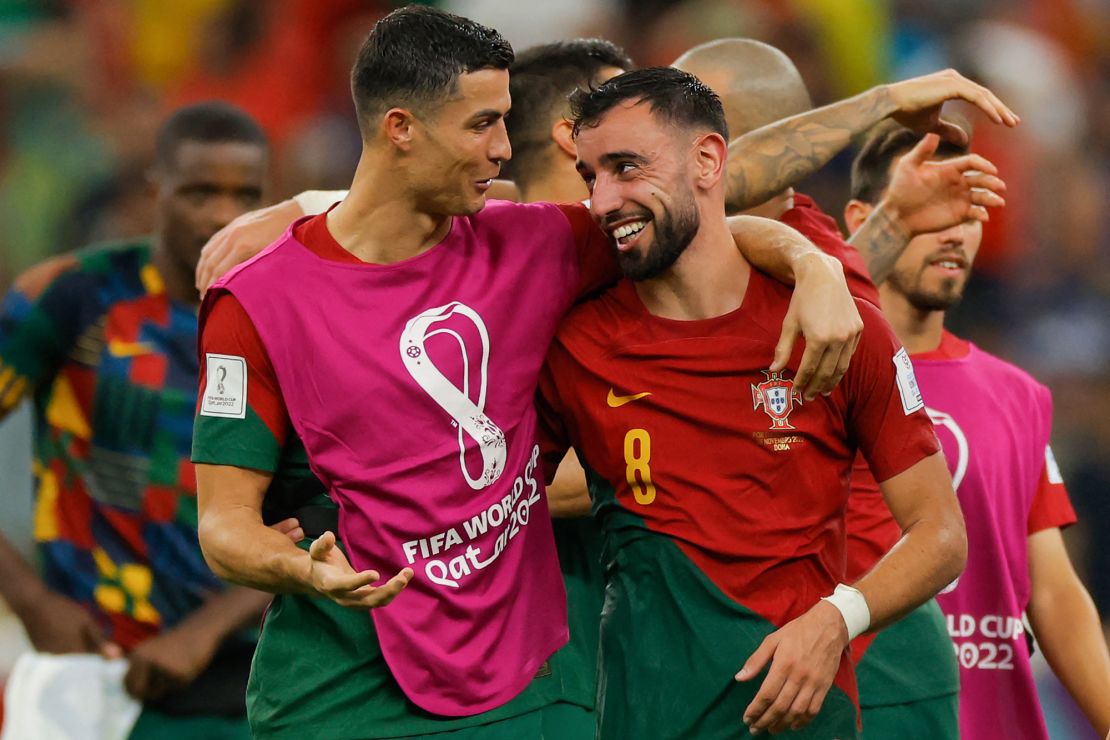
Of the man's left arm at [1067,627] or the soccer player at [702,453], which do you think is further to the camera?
the man's left arm at [1067,627]

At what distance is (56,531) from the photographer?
5.21 metres

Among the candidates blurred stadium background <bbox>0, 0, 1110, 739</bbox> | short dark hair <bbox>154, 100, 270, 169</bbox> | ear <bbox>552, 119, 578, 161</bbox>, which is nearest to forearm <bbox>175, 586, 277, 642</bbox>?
short dark hair <bbox>154, 100, 270, 169</bbox>

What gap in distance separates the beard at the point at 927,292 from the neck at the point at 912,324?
0.02 m

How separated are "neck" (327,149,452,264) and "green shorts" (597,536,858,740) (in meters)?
0.72

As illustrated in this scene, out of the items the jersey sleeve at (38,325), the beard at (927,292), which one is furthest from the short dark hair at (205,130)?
the beard at (927,292)

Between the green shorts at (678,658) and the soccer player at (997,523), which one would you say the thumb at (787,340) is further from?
the soccer player at (997,523)

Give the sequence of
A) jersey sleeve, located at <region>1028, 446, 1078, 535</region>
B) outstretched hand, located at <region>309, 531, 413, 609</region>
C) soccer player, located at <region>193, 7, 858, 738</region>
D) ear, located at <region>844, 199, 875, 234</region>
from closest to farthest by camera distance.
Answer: outstretched hand, located at <region>309, 531, 413, 609</region>, soccer player, located at <region>193, 7, 858, 738</region>, jersey sleeve, located at <region>1028, 446, 1078, 535</region>, ear, located at <region>844, 199, 875, 234</region>

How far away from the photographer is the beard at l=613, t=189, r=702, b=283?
344 centimetres

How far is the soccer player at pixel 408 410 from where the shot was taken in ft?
10.7

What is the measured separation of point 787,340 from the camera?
128 inches

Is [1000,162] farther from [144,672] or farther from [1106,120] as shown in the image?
[144,672]

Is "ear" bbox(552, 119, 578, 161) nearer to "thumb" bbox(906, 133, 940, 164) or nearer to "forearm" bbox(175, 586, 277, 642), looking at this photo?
"thumb" bbox(906, 133, 940, 164)

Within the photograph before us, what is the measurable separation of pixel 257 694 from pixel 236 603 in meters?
1.72

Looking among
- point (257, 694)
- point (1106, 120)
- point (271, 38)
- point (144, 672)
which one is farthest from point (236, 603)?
point (1106, 120)
